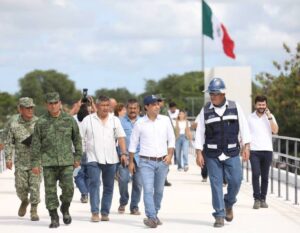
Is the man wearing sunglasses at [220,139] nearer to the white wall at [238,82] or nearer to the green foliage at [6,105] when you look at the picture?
the white wall at [238,82]

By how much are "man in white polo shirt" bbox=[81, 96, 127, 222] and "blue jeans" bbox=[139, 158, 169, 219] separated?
466mm

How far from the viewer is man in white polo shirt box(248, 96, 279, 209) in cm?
1188

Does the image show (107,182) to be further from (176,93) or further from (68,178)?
(176,93)

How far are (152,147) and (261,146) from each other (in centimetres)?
260

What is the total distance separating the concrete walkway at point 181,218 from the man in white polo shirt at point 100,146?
1.47 ft

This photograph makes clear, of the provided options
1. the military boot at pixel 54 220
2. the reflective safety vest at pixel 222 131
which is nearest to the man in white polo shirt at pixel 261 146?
the reflective safety vest at pixel 222 131

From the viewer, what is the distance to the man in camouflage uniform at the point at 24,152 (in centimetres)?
1039

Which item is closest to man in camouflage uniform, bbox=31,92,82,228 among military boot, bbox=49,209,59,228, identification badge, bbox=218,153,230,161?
military boot, bbox=49,209,59,228

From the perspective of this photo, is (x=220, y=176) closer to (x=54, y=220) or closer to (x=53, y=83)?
(x=54, y=220)

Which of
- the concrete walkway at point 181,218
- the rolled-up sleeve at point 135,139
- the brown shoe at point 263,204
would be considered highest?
the rolled-up sleeve at point 135,139

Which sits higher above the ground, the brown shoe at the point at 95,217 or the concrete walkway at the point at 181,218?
the brown shoe at the point at 95,217

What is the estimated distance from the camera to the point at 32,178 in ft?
34.2

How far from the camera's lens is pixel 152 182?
9.88m

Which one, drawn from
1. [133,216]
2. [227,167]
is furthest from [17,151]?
[227,167]
